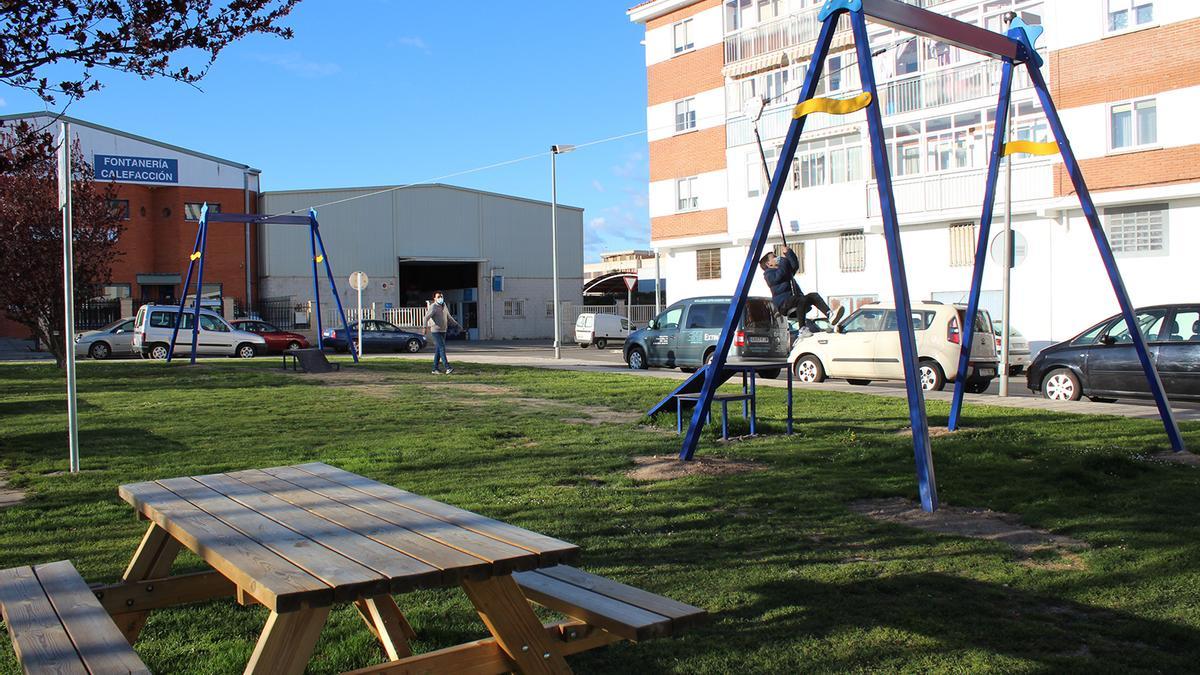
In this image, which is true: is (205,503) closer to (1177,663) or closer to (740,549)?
(740,549)

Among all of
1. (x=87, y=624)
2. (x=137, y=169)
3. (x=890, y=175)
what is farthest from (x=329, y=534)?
(x=137, y=169)

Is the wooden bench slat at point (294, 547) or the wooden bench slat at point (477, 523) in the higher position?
the wooden bench slat at point (477, 523)

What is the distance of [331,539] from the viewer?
346 cm

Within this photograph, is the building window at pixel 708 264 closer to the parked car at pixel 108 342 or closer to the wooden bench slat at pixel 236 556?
the parked car at pixel 108 342

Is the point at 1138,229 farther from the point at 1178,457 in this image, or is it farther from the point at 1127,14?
the point at 1178,457

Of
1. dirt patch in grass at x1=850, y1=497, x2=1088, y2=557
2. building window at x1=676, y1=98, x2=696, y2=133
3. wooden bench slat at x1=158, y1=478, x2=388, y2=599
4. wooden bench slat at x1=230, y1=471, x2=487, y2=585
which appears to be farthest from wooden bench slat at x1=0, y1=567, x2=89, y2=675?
building window at x1=676, y1=98, x2=696, y2=133

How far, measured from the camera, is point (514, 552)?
319 cm

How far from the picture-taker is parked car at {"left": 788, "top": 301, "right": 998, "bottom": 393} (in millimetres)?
17781

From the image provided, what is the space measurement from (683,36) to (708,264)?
30.2ft

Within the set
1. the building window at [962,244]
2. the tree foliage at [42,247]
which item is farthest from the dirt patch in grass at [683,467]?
the building window at [962,244]

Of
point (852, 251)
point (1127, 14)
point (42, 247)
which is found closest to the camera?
point (42, 247)

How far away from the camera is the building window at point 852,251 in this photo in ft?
113

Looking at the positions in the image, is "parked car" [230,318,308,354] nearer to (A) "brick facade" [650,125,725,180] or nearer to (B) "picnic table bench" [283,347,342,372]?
(B) "picnic table bench" [283,347,342,372]

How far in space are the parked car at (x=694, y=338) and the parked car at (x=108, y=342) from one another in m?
18.3
